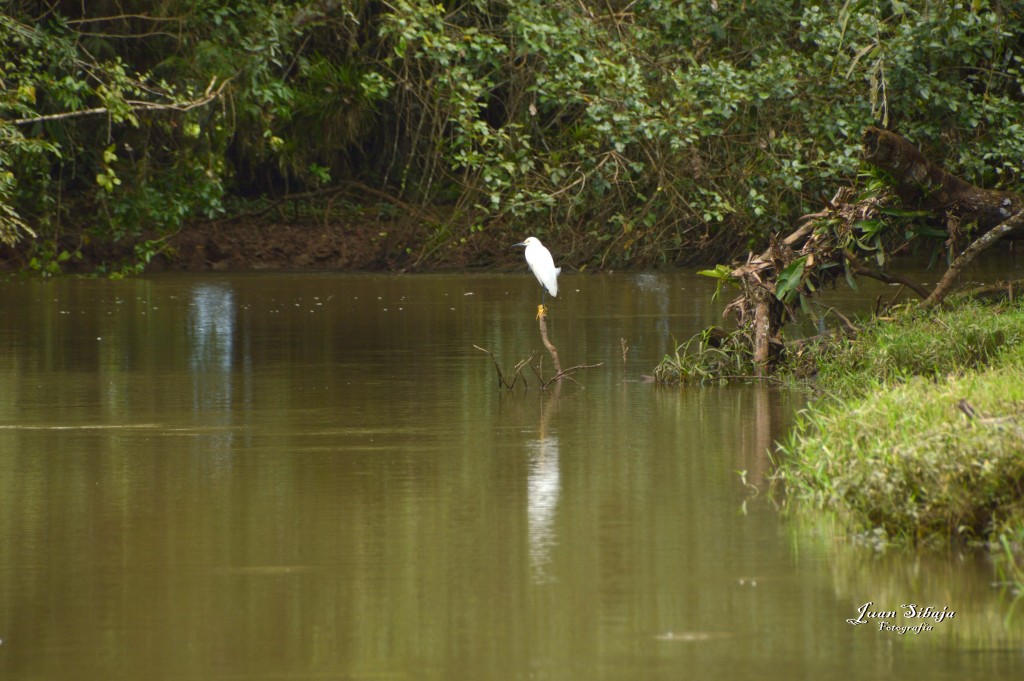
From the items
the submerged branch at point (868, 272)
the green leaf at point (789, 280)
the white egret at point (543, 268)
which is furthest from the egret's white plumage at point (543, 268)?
the green leaf at point (789, 280)

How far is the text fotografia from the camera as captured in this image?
5.45 metres

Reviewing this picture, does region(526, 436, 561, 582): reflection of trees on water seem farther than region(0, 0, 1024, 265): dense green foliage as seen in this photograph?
No

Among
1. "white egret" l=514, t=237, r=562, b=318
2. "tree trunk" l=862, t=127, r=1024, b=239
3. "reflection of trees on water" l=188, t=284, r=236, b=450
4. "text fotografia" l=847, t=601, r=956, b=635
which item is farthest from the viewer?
"white egret" l=514, t=237, r=562, b=318

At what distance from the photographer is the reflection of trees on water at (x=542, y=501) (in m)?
6.49

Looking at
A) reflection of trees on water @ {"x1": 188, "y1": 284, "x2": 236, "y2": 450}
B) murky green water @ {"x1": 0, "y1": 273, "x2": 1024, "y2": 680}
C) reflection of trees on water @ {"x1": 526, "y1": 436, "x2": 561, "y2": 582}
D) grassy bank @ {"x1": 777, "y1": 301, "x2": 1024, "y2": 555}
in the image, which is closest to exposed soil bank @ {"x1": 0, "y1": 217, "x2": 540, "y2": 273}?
reflection of trees on water @ {"x1": 188, "y1": 284, "x2": 236, "y2": 450}

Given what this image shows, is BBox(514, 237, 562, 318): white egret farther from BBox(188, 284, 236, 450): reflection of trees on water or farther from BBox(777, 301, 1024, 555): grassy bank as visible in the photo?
BBox(777, 301, 1024, 555): grassy bank

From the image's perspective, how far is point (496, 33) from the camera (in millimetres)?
24062

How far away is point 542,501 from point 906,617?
2340 millimetres

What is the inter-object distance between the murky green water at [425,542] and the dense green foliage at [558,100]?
13.6ft

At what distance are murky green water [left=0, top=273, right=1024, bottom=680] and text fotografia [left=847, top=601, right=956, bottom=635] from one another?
4 centimetres

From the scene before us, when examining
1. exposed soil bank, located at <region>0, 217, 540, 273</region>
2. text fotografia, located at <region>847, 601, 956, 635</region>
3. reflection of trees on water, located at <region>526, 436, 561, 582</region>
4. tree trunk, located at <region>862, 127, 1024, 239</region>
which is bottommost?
text fotografia, located at <region>847, 601, 956, 635</region>

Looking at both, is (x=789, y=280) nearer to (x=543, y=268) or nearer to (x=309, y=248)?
(x=543, y=268)

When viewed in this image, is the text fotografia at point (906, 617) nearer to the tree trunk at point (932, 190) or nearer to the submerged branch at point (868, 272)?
the tree trunk at point (932, 190)

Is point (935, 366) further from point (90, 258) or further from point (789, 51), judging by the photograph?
point (90, 258)
